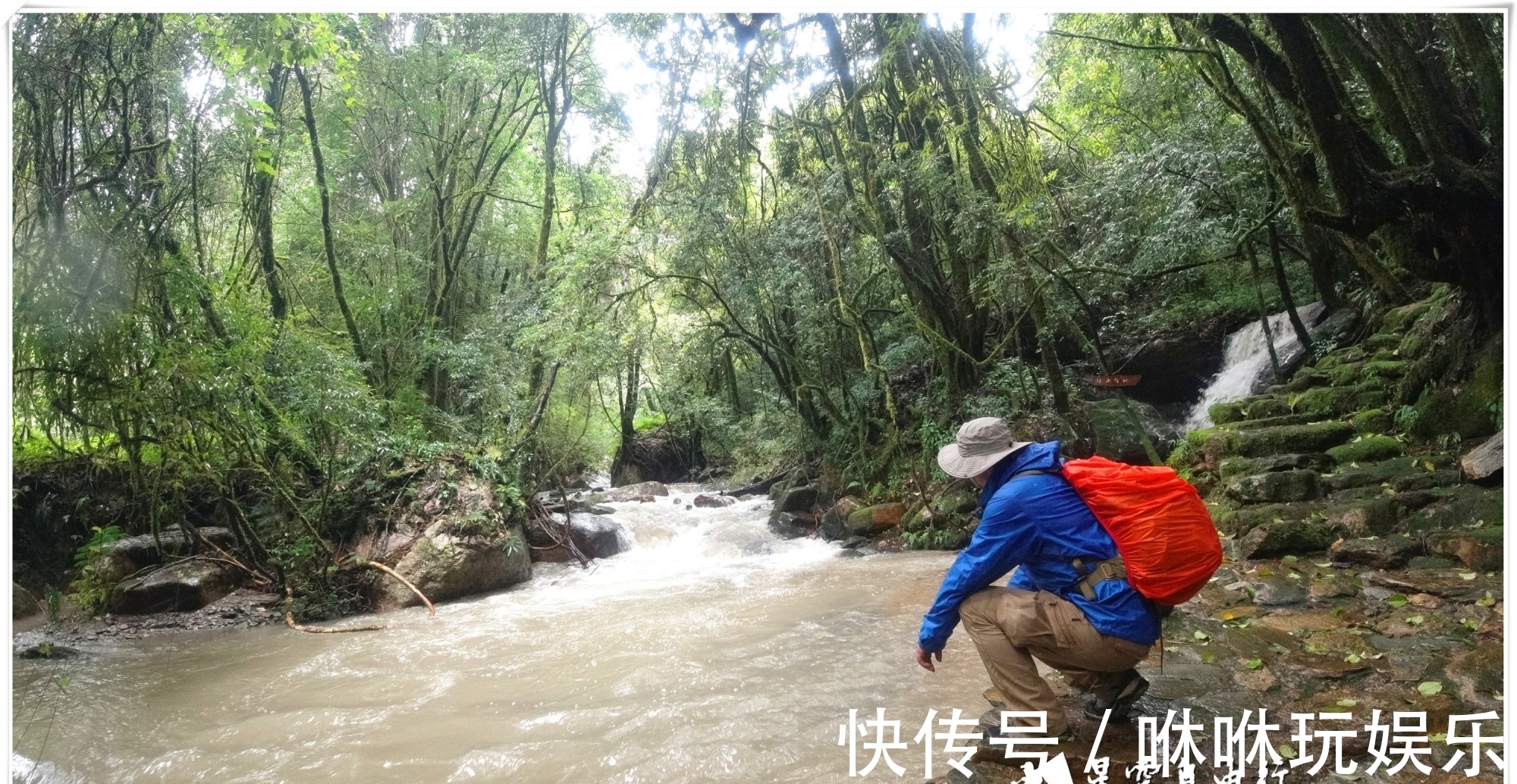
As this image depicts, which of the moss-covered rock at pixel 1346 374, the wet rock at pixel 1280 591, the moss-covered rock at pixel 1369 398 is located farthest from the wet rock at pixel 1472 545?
the moss-covered rock at pixel 1346 374

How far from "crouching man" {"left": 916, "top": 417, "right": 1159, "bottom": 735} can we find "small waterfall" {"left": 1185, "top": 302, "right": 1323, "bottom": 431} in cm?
742

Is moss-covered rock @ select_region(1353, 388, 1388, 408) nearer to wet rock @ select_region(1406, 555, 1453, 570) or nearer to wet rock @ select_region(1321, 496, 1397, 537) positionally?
wet rock @ select_region(1321, 496, 1397, 537)

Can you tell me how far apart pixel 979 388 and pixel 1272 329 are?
351cm

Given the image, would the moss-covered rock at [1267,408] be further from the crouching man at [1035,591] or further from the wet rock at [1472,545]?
the crouching man at [1035,591]

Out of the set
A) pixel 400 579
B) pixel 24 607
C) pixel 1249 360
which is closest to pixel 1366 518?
pixel 1249 360

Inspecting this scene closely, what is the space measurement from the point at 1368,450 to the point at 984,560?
5021mm

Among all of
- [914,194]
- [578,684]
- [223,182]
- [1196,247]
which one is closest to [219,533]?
[223,182]

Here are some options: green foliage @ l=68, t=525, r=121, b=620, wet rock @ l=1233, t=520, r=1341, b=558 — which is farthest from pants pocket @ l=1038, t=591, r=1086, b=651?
green foliage @ l=68, t=525, r=121, b=620

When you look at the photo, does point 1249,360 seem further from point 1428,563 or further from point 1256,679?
point 1256,679

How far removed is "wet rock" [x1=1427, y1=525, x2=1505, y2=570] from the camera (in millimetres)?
3686

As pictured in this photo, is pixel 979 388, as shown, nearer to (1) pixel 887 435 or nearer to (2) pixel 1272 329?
(1) pixel 887 435

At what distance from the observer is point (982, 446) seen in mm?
2311

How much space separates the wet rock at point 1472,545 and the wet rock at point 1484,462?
56cm

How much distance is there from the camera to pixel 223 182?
665 centimetres
